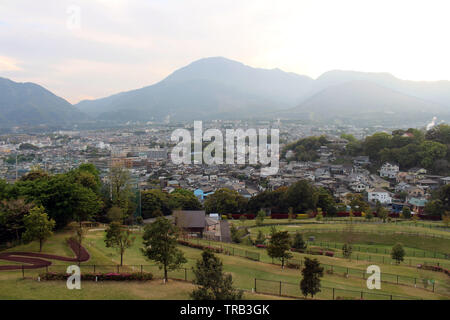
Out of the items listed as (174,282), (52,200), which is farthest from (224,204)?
(174,282)

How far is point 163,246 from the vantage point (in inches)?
498

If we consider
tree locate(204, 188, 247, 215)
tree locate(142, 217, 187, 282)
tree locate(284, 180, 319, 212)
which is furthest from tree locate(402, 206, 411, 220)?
tree locate(142, 217, 187, 282)

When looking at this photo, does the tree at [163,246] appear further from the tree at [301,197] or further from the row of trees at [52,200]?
the tree at [301,197]

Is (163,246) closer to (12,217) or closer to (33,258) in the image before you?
(33,258)

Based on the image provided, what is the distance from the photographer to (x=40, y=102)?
187875 mm

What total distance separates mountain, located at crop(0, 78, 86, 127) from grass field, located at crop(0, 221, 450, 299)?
164 metres

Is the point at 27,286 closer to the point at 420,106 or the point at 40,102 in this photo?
the point at 40,102

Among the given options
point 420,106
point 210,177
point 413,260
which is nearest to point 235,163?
point 210,177

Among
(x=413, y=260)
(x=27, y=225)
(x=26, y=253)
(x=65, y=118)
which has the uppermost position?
(x=65, y=118)

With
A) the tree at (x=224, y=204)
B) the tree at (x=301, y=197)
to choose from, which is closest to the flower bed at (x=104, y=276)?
the tree at (x=224, y=204)

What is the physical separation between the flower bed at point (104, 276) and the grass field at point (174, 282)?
12.8 inches

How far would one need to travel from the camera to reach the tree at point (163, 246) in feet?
41.5

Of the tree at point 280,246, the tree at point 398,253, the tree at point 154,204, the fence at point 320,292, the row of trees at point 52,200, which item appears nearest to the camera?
the fence at point 320,292
